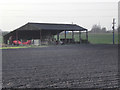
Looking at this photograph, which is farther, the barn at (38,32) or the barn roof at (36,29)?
the barn at (38,32)

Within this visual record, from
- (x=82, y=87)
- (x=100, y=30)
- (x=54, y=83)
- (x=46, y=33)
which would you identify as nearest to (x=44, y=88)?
(x=54, y=83)

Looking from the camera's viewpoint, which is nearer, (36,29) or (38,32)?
(36,29)

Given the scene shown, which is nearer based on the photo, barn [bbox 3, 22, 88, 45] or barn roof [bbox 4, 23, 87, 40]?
barn roof [bbox 4, 23, 87, 40]

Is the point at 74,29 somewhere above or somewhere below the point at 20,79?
above

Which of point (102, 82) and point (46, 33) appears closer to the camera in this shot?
point (102, 82)

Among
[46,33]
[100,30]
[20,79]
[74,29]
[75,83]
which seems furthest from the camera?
[100,30]

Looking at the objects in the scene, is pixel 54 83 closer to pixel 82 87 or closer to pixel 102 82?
pixel 82 87

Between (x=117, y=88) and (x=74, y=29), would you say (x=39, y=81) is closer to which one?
(x=117, y=88)

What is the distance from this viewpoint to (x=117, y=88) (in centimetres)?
609

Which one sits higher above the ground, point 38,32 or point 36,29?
point 36,29

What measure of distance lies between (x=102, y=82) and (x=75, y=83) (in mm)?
891

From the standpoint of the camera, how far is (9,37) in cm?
4012

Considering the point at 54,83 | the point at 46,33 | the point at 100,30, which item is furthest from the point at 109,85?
the point at 100,30

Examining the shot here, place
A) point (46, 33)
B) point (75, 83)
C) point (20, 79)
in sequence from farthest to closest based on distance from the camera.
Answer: point (46, 33) < point (20, 79) < point (75, 83)
